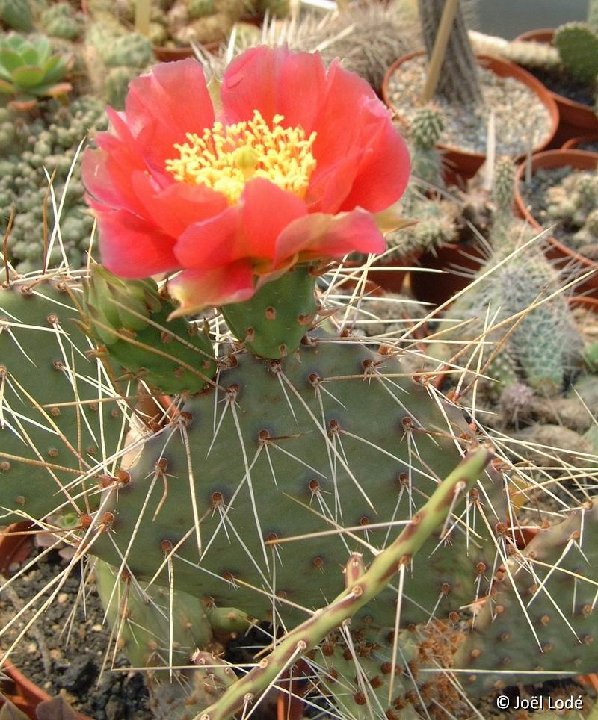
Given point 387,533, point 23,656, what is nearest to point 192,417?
point 387,533

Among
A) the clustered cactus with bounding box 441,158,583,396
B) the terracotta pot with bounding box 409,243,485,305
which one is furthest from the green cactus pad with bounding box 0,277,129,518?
the terracotta pot with bounding box 409,243,485,305

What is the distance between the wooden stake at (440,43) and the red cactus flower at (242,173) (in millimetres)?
1427

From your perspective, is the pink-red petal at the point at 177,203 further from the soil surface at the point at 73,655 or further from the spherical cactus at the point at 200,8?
the spherical cactus at the point at 200,8

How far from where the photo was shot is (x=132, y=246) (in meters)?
0.53

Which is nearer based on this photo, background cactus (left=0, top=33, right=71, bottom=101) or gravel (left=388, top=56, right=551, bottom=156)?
background cactus (left=0, top=33, right=71, bottom=101)

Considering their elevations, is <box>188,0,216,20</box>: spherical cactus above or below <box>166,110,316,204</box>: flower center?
below

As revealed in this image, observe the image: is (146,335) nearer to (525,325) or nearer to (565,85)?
(525,325)

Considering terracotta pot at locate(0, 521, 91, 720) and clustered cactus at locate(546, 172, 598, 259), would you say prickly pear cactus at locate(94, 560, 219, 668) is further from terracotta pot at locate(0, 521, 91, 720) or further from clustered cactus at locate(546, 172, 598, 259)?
clustered cactus at locate(546, 172, 598, 259)

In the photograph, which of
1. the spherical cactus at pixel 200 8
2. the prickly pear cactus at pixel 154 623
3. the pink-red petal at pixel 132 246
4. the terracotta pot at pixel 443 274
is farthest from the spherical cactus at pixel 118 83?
the pink-red petal at pixel 132 246

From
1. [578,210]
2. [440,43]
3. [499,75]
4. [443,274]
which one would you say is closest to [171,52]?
[440,43]

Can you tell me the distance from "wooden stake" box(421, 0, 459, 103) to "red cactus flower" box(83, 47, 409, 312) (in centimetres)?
143

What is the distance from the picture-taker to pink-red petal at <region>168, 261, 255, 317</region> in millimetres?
513

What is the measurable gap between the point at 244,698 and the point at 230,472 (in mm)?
240

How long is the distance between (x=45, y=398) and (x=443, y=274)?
3.90 ft
